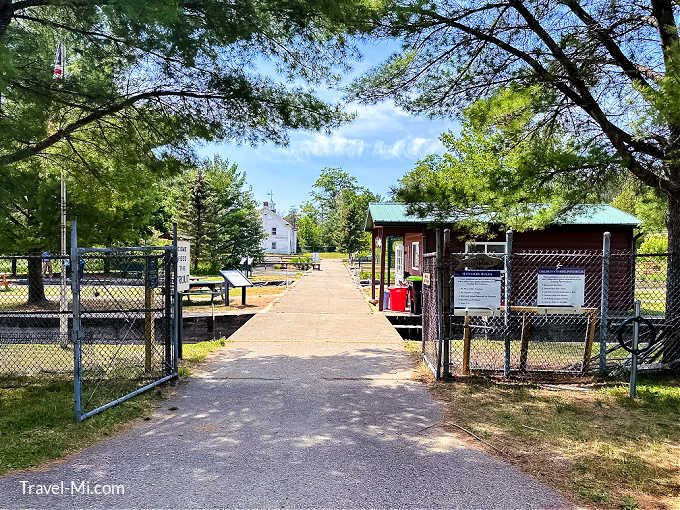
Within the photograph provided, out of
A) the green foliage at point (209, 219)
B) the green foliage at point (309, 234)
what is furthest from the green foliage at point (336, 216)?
the green foliage at point (209, 219)

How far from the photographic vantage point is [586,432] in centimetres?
504

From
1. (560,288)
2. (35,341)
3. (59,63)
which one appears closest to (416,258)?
(560,288)

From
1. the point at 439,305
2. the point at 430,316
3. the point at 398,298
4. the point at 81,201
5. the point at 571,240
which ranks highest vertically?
the point at 81,201

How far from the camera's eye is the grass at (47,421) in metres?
4.34

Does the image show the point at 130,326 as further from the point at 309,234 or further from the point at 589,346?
the point at 309,234

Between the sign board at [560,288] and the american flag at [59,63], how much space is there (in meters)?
7.30

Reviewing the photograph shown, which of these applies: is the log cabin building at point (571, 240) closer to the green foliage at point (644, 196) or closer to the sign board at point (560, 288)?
the green foliage at point (644, 196)

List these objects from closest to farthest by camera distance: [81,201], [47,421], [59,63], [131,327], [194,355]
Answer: [47,421]
[131,327]
[59,63]
[194,355]
[81,201]

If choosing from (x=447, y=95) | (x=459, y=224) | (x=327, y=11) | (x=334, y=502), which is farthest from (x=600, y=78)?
(x=334, y=502)

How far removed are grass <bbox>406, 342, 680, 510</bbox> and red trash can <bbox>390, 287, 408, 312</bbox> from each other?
26.1 feet

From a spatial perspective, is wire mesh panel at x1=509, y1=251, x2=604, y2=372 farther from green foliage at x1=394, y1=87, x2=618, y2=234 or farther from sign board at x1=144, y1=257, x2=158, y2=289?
sign board at x1=144, y1=257, x2=158, y2=289

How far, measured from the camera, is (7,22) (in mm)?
5945

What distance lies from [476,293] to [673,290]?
3.03 m

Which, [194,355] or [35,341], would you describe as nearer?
[194,355]
